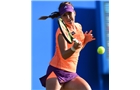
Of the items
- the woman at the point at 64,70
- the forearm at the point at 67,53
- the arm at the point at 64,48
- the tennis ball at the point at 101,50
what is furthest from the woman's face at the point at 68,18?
the tennis ball at the point at 101,50

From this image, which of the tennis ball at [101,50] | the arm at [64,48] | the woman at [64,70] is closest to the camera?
the arm at [64,48]

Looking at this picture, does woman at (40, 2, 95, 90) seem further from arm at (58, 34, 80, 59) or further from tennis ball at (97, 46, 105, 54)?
tennis ball at (97, 46, 105, 54)

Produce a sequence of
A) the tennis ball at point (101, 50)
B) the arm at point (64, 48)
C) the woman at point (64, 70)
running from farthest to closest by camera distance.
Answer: the tennis ball at point (101, 50)
the woman at point (64, 70)
the arm at point (64, 48)

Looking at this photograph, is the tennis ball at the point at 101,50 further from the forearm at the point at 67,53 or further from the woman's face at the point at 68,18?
the forearm at the point at 67,53

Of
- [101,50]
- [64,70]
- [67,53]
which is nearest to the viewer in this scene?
[67,53]

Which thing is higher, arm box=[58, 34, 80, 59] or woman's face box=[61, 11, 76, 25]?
woman's face box=[61, 11, 76, 25]

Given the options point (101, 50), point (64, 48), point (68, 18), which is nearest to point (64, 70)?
point (64, 48)

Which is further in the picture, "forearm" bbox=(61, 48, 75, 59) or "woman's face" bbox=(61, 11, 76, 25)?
"woman's face" bbox=(61, 11, 76, 25)

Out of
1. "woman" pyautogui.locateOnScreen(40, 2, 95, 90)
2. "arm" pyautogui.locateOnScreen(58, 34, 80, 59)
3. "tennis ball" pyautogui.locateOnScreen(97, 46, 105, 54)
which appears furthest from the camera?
"tennis ball" pyautogui.locateOnScreen(97, 46, 105, 54)

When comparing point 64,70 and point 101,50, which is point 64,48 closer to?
point 64,70

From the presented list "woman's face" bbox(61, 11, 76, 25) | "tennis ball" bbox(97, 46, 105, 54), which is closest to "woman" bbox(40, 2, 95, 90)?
"woman's face" bbox(61, 11, 76, 25)

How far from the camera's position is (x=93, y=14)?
8.87 feet
